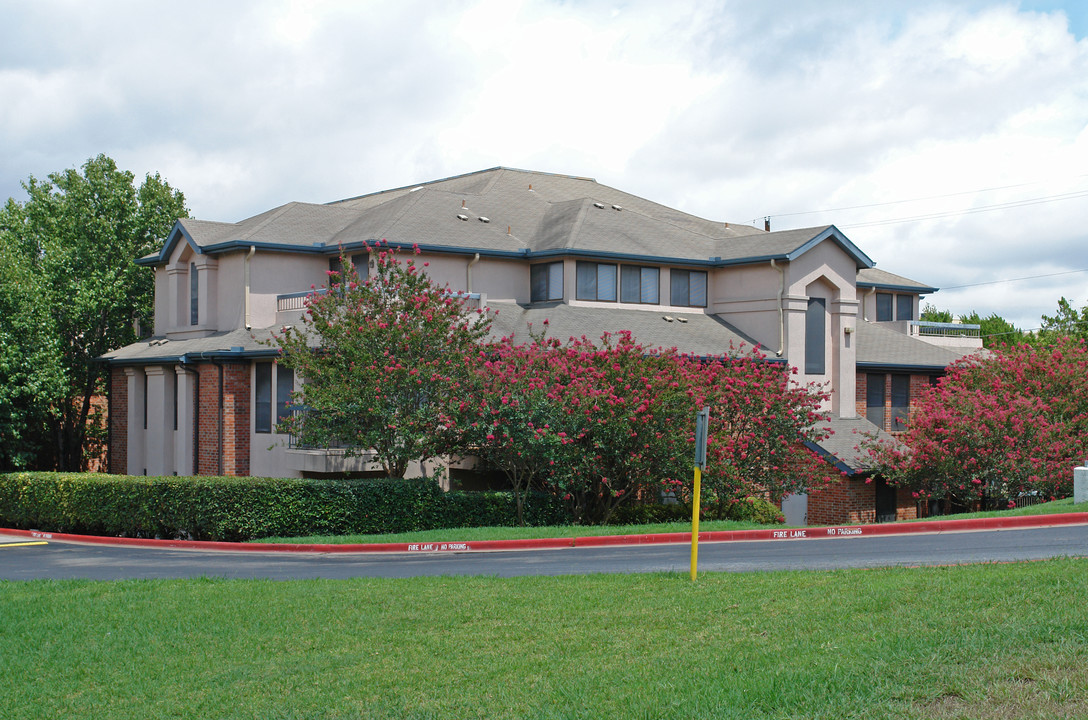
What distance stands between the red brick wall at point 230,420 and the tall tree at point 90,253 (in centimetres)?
878

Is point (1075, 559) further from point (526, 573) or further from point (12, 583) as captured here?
point (12, 583)

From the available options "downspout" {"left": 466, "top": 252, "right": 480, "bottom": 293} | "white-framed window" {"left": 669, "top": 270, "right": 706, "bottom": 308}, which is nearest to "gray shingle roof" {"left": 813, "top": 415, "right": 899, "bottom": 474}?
"white-framed window" {"left": 669, "top": 270, "right": 706, "bottom": 308}

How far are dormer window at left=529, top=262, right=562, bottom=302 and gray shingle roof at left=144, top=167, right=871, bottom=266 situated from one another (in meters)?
0.67

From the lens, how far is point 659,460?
25.5 metres

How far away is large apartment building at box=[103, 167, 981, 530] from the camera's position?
30.5 m

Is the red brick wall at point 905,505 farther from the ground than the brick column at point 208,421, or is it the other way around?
the brick column at point 208,421

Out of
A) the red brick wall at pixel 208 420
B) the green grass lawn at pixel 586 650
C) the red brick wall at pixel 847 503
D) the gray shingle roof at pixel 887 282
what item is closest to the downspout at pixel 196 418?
the red brick wall at pixel 208 420

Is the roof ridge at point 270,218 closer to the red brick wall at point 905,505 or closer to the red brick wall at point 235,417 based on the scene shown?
the red brick wall at point 235,417

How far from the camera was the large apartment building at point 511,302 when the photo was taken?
100ft

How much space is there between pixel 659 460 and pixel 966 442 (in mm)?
8799

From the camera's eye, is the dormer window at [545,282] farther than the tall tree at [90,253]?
No

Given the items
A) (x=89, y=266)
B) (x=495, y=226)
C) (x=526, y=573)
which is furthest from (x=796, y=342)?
(x=89, y=266)

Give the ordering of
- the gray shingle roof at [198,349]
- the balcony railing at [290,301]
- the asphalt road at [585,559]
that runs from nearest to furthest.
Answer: the asphalt road at [585,559] → the gray shingle roof at [198,349] → the balcony railing at [290,301]

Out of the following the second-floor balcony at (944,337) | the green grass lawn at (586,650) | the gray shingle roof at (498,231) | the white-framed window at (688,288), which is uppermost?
the gray shingle roof at (498,231)
